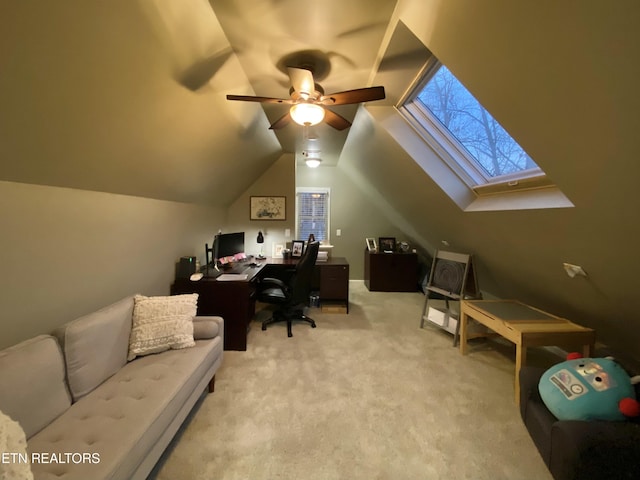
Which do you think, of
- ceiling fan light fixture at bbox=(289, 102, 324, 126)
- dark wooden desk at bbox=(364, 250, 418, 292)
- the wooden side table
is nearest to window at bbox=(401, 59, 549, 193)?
ceiling fan light fixture at bbox=(289, 102, 324, 126)

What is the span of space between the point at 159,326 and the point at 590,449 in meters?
2.45

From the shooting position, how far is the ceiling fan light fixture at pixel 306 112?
2002mm

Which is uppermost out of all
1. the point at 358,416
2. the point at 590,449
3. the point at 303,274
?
the point at 303,274

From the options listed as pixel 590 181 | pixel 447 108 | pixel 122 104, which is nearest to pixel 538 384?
pixel 590 181

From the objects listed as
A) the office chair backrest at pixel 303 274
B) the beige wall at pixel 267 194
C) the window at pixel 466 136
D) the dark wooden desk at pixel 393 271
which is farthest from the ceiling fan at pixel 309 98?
the dark wooden desk at pixel 393 271

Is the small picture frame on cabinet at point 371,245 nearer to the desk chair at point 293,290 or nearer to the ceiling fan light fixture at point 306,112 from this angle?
the desk chair at point 293,290

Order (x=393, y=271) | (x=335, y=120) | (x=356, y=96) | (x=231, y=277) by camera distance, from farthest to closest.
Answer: (x=393, y=271)
(x=231, y=277)
(x=335, y=120)
(x=356, y=96)

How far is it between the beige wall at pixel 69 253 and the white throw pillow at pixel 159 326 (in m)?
0.32

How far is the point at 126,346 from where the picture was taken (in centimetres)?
182

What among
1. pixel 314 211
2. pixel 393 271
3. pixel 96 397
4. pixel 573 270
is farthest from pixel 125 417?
pixel 314 211

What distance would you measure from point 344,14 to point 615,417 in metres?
2.56

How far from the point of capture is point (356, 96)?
6.06ft

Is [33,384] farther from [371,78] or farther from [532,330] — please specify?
[532,330]

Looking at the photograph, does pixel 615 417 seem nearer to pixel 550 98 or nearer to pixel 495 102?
pixel 550 98
